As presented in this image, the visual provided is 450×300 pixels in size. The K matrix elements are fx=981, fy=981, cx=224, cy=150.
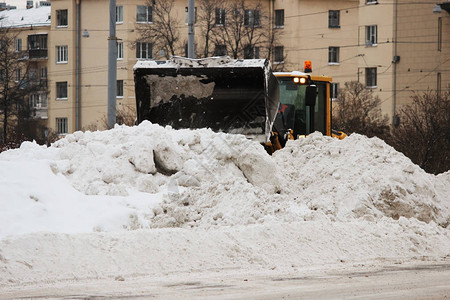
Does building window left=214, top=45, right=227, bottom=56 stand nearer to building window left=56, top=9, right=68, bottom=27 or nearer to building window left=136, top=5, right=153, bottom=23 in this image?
building window left=136, top=5, right=153, bottom=23

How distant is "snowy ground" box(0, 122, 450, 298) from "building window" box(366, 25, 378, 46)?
1561 inches

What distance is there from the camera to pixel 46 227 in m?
10.6

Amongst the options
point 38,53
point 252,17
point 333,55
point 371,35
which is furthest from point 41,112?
point 371,35

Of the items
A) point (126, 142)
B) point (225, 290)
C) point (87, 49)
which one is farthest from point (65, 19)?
point (225, 290)

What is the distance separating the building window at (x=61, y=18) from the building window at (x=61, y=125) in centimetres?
645

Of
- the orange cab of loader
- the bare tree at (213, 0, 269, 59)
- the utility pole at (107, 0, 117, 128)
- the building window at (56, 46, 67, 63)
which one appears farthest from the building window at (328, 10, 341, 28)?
the orange cab of loader

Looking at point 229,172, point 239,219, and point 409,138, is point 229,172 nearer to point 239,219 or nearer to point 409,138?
point 239,219

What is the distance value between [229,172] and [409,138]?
14.8 m

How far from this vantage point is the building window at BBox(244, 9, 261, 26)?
190 feet

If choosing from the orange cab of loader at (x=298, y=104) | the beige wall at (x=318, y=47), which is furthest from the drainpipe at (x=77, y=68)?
the orange cab of loader at (x=298, y=104)

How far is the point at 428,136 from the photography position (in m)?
27.1

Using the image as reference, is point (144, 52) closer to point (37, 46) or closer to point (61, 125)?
point (61, 125)

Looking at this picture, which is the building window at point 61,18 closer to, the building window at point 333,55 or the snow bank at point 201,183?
the building window at point 333,55

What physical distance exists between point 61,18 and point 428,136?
43169mm
